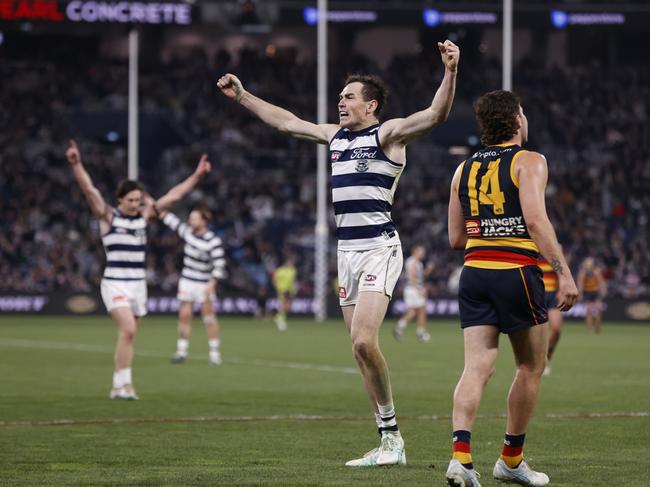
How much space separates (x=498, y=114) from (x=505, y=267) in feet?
3.18

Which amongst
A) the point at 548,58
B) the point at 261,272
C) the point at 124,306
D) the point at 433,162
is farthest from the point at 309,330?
the point at 548,58

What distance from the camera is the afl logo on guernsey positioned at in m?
9.45

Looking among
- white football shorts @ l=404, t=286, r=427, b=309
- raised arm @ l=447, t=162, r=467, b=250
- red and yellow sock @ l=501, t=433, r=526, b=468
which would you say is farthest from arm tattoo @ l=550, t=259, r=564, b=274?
white football shorts @ l=404, t=286, r=427, b=309

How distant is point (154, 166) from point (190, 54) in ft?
21.2

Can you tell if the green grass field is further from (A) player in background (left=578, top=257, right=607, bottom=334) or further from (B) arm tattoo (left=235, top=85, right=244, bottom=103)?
(A) player in background (left=578, top=257, right=607, bottom=334)

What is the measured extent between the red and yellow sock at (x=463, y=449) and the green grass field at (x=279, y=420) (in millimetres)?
597

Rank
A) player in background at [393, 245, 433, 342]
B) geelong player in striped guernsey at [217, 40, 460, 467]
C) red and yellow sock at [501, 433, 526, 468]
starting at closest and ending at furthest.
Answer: red and yellow sock at [501, 433, 526, 468]
geelong player in striped guernsey at [217, 40, 460, 467]
player in background at [393, 245, 433, 342]

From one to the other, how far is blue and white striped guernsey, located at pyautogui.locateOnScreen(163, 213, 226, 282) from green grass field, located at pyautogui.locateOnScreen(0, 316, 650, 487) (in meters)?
1.51

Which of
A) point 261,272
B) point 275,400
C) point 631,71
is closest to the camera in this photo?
point 275,400

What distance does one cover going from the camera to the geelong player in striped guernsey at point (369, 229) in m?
9.35

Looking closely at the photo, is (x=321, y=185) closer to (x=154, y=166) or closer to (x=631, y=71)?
(x=154, y=166)

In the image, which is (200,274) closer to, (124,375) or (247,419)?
(124,375)

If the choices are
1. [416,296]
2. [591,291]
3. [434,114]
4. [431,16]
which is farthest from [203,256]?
[431,16]

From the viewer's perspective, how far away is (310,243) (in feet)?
150
